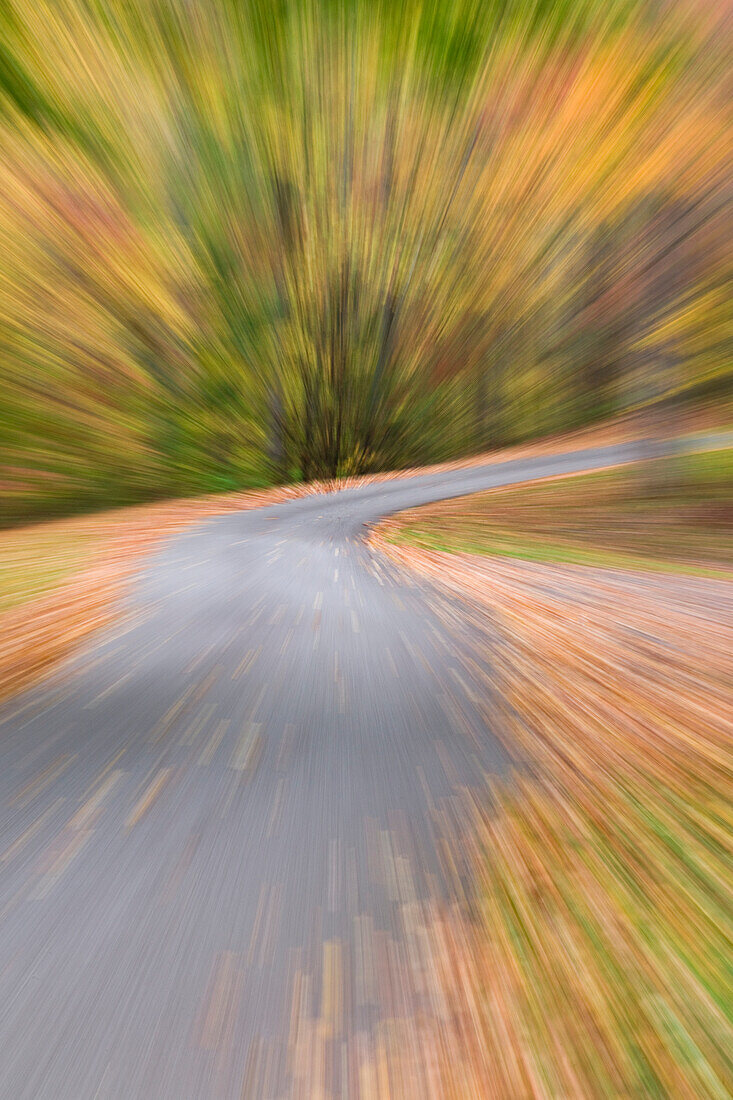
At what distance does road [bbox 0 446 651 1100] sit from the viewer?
112cm

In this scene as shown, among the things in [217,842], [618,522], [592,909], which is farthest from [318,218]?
[592,909]

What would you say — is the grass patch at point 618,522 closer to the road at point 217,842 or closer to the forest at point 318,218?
the forest at point 318,218

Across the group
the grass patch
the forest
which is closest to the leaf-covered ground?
the grass patch

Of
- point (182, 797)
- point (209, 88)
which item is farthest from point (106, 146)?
point (182, 797)

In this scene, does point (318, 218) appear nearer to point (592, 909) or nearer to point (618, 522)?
point (618, 522)

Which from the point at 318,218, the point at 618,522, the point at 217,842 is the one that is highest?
the point at 318,218

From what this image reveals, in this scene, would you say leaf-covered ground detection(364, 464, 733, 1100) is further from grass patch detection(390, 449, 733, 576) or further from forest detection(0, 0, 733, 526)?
forest detection(0, 0, 733, 526)

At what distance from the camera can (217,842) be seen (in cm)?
165

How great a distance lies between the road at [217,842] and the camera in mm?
1121

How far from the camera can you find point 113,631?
3.48 meters

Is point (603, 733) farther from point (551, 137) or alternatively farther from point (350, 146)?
point (350, 146)

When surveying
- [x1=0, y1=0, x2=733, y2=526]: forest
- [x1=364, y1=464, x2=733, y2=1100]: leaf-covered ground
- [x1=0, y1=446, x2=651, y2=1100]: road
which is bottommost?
[x1=0, y1=446, x2=651, y2=1100]: road

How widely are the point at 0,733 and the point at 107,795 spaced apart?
2.09ft

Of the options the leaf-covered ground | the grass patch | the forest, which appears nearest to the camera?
the leaf-covered ground
